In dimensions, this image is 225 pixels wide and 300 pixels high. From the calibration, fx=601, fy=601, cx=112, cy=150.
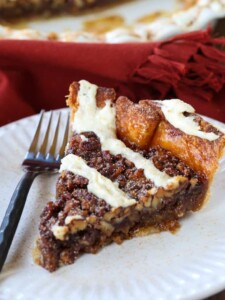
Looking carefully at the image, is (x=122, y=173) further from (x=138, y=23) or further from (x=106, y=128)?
(x=138, y=23)

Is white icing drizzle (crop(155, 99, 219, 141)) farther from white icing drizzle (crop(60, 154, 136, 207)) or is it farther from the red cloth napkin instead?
the red cloth napkin

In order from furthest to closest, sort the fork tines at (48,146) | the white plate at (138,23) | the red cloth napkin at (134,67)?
1. the white plate at (138,23)
2. the red cloth napkin at (134,67)
3. the fork tines at (48,146)

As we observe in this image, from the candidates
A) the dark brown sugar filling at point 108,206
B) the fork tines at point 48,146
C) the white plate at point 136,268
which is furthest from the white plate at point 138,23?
the white plate at point 136,268

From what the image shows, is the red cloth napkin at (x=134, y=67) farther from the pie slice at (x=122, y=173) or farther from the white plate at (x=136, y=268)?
the white plate at (x=136, y=268)

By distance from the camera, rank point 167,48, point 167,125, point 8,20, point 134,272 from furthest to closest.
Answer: point 8,20
point 167,48
point 167,125
point 134,272

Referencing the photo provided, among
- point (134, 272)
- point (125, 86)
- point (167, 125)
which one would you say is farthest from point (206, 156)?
point (125, 86)

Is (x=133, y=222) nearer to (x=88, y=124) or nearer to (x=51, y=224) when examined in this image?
(x=51, y=224)

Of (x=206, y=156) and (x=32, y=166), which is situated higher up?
(x=206, y=156)

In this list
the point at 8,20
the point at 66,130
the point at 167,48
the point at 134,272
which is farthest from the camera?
the point at 8,20
